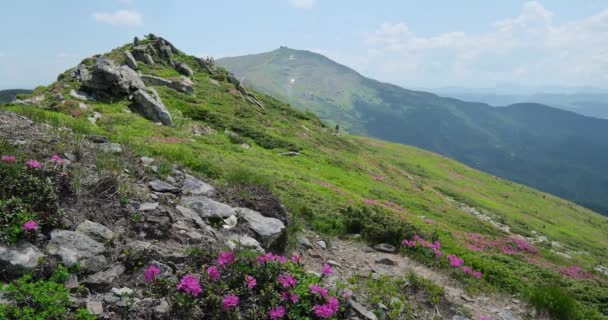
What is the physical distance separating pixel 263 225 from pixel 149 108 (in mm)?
27981

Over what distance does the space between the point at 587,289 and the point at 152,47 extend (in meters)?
63.0

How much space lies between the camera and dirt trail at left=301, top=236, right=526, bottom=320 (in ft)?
36.9

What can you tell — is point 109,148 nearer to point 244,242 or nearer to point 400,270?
point 244,242

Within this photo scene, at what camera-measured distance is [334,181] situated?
1372 inches

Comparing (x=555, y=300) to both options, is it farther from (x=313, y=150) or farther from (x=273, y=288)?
(x=313, y=150)

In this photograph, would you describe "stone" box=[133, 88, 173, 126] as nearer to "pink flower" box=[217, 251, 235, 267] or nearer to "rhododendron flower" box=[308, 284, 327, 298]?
"pink flower" box=[217, 251, 235, 267]

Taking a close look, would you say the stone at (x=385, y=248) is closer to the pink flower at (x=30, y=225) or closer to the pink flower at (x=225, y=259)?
the pink flower at (x=225, y=259)

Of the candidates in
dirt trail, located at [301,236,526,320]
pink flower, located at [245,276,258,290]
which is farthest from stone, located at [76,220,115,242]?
dirt trail, located at [301,236,526,320]

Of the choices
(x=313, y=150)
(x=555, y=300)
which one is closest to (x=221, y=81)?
(x=313, y=150)

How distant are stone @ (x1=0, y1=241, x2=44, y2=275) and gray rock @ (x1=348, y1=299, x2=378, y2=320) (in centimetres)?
594

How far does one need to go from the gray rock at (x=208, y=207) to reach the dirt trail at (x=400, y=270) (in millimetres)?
2797

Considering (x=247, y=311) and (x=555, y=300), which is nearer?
(x=247, y=311)

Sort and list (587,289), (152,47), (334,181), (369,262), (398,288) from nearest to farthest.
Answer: (398,288) → (369,262) → (587,289) → (334,181) → (152,47)

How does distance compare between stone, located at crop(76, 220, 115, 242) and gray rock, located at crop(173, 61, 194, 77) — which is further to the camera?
gray rock, located at crop(173, 61, 194, 77)
